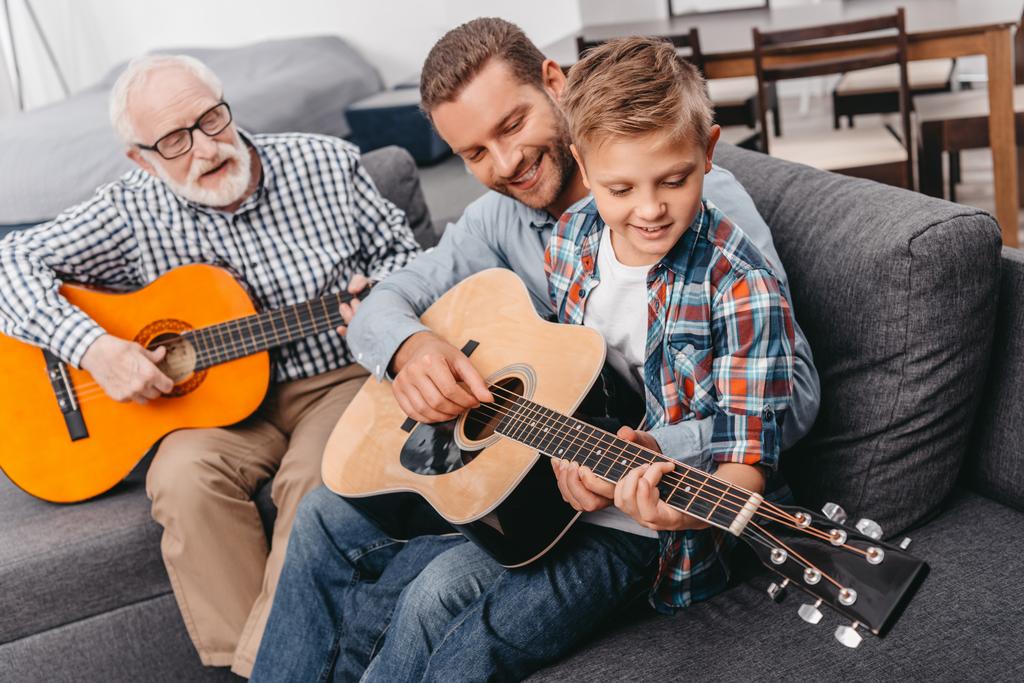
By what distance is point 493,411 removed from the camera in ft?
4.63

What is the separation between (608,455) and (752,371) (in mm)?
202

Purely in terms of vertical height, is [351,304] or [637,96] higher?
[637,96]

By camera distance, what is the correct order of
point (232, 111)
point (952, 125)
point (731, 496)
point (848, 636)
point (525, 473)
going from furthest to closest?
1. point (232, 111)
2. point (952, 125)
3. point (525, 473)
4. point (731, 496)
5. point (848, 636)

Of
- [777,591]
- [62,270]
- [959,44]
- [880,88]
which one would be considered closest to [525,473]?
[777,591]

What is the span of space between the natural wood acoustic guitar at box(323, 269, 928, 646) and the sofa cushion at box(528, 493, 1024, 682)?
0.16 meters

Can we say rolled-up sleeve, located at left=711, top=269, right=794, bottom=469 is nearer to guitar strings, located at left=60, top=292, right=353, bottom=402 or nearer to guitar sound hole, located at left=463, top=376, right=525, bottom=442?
guitar sound hole, located at left=463, top=376, right=525, bottom=442

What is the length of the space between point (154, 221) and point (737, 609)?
147cm

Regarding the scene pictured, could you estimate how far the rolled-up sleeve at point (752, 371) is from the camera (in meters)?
1.16

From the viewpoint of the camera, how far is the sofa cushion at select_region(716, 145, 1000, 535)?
4.12 ft

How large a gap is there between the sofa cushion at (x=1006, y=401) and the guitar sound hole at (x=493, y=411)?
0.66m

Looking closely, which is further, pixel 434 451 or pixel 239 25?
pixel 239 25

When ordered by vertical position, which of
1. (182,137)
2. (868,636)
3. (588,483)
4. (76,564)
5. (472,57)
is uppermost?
(472,57)

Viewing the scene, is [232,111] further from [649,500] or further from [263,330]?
[649,500]

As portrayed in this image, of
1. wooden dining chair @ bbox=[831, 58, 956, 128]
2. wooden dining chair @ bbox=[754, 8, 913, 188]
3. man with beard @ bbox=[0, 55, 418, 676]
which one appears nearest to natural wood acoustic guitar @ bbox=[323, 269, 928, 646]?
man with beard @ bbox=[0, 55, 418, 676]
